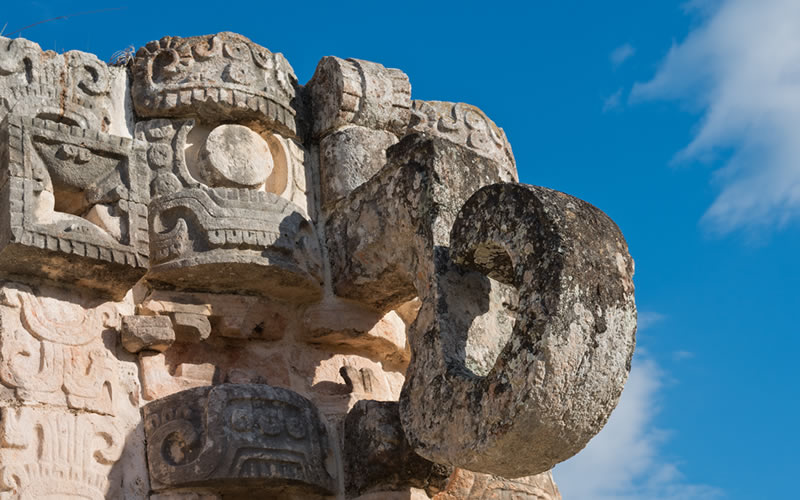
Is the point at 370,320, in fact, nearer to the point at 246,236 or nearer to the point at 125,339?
the point at 246,236

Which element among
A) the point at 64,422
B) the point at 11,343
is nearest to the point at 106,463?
the point at 64,422

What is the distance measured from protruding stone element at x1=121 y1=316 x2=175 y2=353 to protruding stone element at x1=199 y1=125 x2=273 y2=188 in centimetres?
65

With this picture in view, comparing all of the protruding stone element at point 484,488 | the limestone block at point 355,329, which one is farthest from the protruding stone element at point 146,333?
the protruding stone element at point 484,488

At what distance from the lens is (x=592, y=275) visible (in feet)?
14.6

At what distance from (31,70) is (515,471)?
2.36 metres

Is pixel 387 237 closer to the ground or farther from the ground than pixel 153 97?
closer to the ground

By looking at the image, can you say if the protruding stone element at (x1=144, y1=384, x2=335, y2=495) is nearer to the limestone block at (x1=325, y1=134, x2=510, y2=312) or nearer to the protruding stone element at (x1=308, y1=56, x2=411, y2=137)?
the limestone block at (x1=325, y1=134, x2=510, y2=312)

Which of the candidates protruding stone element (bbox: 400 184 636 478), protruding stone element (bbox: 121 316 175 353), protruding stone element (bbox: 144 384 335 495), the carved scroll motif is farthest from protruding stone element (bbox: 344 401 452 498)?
the carved scroll motif

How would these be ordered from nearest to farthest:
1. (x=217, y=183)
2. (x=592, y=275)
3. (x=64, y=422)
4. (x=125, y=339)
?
(x=592, y=275)
(x=64, y=422)
(x=125, y=339)
(x=217, y=183)

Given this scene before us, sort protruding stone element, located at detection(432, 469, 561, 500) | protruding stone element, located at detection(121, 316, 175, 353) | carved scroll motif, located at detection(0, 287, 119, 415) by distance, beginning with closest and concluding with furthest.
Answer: carved scroll motif, located at detection(0, 287, 119, 415) → protruding stone element, located at detection(121, 316, 175, 353) → protruding stone element, located at detection(432, 469, 561, 500)

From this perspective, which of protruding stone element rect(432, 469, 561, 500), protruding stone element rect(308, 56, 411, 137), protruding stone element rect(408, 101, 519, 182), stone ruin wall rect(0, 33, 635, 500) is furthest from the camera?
protruding stone element rect(408, 101, 519, 182)

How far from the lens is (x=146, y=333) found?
16.8 ft

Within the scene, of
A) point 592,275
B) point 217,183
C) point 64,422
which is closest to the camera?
point 592,275

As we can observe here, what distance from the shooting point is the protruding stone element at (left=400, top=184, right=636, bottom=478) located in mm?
4320
